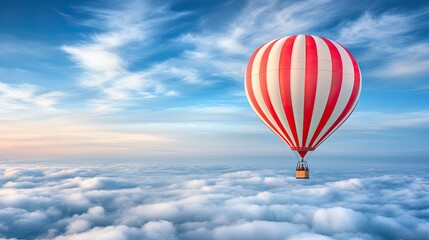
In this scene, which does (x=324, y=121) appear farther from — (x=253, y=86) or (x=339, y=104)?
(x=253, y=86)

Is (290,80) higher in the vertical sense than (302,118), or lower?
higher

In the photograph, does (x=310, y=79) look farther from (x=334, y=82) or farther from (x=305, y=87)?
(x=334, y=82)

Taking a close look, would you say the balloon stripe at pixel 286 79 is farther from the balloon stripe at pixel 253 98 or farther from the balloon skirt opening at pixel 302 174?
the balloon skirt opening at pixel 302 174

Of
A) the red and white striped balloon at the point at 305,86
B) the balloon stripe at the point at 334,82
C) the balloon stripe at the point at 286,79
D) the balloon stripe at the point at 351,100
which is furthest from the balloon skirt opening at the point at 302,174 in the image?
the balloon stripe at the point at 334,82

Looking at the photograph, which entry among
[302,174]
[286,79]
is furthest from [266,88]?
[302,174]


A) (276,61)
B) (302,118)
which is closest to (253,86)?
(276,61)

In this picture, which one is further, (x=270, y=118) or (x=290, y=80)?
(x=270, y=118)

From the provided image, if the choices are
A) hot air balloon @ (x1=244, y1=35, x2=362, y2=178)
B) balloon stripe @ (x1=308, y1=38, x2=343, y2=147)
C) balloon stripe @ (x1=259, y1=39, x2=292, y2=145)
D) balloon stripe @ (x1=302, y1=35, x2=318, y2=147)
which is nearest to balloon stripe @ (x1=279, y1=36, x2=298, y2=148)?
hot air balloon @ (x1=244, y1=35, x2=362, y2=178)
